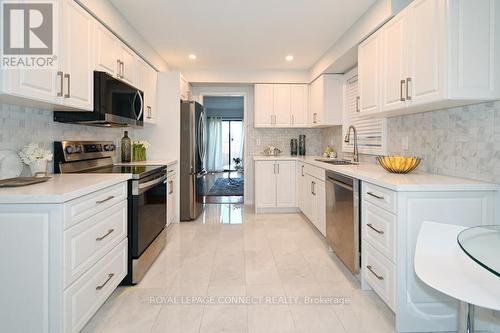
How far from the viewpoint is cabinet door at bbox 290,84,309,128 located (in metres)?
5.31

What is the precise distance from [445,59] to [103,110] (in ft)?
8.20

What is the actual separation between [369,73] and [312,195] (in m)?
1.72

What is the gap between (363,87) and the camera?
3035 millimetres

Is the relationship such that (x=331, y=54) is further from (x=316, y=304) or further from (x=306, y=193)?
(x=316, y=304)

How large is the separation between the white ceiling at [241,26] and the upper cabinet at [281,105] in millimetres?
646

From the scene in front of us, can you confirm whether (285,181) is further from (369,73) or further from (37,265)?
(37,265)

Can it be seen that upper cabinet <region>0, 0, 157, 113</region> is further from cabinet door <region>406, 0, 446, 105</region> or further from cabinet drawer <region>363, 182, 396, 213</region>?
cabinet door <region>406, 0, 446, 105</region>

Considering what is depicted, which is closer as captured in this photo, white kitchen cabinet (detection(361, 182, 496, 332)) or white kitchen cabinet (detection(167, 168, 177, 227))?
white kitchen cabinet (detection(361, 182, 496, 332))

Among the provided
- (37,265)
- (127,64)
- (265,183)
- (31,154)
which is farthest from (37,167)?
(265,183)

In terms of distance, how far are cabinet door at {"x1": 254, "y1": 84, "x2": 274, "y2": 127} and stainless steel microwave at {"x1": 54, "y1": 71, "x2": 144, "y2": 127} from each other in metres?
2.64

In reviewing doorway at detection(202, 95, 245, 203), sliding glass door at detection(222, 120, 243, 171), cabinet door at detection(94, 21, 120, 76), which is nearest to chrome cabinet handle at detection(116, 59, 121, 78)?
cabinet door at detection(94, 21, 120, 76)

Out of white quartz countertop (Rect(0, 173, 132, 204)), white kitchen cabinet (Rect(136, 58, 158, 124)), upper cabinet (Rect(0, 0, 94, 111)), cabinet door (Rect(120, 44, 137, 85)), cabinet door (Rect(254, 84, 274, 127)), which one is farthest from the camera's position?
cabinet door (Rect(254, 84, 274, 127))

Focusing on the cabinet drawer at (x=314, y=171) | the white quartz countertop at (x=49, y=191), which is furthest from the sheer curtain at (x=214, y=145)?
the white quartz countertop at (x=49, y=191)

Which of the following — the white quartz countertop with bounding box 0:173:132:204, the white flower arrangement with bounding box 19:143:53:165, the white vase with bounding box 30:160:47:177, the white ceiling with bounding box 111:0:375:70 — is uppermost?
the white ceiling with bounding box 111:0:375:70
